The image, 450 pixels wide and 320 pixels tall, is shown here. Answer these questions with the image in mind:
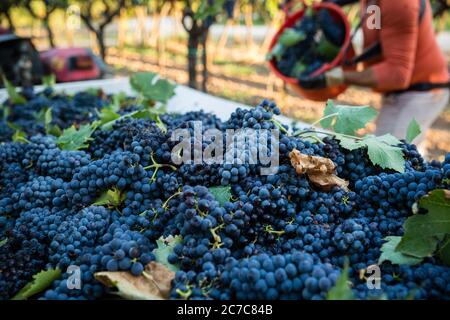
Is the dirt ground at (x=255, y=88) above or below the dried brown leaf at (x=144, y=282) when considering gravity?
below

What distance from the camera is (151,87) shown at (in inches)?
97.1

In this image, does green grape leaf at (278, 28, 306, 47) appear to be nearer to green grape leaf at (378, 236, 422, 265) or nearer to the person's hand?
the person's hand

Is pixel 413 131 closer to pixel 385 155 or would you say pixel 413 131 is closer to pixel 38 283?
pixel 385 155

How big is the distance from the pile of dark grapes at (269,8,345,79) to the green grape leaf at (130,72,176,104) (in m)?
0.79

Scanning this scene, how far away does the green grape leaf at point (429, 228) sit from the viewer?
961 mm

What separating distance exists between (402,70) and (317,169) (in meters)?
1.55

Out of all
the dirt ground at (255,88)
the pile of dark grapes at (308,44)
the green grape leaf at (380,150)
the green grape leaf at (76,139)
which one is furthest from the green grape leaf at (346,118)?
the dirt ground at (255,88)

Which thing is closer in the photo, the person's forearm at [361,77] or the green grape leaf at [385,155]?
the green grape leaf at [385,155]

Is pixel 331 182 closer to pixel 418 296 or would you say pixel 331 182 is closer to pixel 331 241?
pixel 331 241

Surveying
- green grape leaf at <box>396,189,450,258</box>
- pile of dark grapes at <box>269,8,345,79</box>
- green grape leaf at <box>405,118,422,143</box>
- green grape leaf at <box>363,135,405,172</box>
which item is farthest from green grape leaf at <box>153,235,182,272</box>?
pile of dark grapes at <box>269,8,345,79</box>

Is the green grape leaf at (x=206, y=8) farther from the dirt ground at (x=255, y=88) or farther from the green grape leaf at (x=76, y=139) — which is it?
the dirt ground at (x=255, y=88)

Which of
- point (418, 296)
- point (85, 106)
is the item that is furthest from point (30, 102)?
point (418, 296)

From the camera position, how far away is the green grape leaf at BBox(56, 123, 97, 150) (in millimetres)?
1535

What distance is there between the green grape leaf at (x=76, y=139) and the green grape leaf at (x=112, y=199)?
34 centimetres
